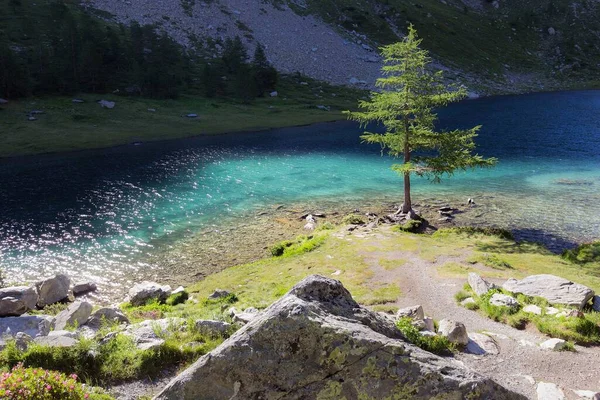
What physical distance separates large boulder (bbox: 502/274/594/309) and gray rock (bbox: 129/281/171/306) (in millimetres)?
19210

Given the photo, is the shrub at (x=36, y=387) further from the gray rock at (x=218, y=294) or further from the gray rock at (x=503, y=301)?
the gray rock at (x=503, y=301)

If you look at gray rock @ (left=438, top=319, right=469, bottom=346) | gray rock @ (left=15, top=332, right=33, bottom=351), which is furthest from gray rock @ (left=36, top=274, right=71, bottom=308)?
gray rock @ (left=438, top=319, right=469, bottom=346)

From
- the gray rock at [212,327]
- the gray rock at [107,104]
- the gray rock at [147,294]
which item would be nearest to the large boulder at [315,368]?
the gray rock at [212,327]

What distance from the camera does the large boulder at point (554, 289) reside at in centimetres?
1834

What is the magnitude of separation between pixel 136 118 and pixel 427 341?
102 meters

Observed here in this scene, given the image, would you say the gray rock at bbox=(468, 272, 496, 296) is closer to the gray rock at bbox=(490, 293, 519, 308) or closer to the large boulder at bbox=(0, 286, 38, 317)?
the gray rock at bbox=(490, 293, 519, 308)

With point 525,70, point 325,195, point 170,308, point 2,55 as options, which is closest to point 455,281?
point 170,308

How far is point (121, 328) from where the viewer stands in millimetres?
14891

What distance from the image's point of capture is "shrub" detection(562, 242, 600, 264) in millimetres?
29031

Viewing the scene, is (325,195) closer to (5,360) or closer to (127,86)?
(5,360)

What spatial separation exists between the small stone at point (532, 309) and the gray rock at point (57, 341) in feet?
56.0

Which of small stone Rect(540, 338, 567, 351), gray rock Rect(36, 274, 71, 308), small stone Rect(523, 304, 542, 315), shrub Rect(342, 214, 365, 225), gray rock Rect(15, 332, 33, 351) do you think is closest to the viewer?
gray rock Rect(15, 332, 33, 351)

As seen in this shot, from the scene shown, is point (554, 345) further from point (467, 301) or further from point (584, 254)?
point (584, 254)

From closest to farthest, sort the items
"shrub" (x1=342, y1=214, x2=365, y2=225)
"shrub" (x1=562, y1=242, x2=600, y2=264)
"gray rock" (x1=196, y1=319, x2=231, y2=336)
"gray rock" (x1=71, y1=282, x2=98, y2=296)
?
"gray rock" (x1=196, y1=319, x2=231, y2=336) → "gray rock" (x1=71, y1=282, x2=98, y2=296) → "shrub" (x1=562, y1=242, x2=600, y2=264) → "shrub" (x1=342, y1=214, x2=365, y2=225)
